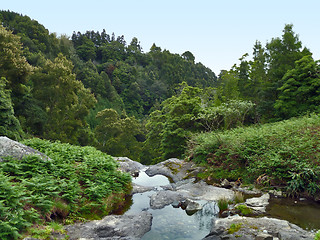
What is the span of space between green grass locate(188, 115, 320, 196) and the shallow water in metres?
0.50

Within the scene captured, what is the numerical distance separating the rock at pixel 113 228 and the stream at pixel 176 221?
26 centimetres

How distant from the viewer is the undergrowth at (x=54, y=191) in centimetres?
455

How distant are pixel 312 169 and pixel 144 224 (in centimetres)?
620

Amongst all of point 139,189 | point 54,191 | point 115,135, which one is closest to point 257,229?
point 139,189

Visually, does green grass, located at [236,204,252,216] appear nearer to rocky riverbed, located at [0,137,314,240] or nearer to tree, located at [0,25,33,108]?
rocky riverbed, located at [0,137,314,240]

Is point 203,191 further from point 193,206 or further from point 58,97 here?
point 58,97

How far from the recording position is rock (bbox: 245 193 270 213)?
7040mm

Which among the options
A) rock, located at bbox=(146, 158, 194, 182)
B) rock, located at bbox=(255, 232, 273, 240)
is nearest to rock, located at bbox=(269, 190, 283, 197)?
rock, located at bbox=(255, 232, 273, 240)

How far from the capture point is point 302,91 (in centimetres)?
1686

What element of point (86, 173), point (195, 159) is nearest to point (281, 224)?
point (86, 173)

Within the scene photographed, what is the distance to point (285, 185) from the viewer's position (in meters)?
8.46

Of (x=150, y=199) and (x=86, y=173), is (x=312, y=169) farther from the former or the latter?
(x=86, y=173)

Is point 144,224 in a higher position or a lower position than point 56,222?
lower

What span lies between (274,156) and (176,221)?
206 inches
